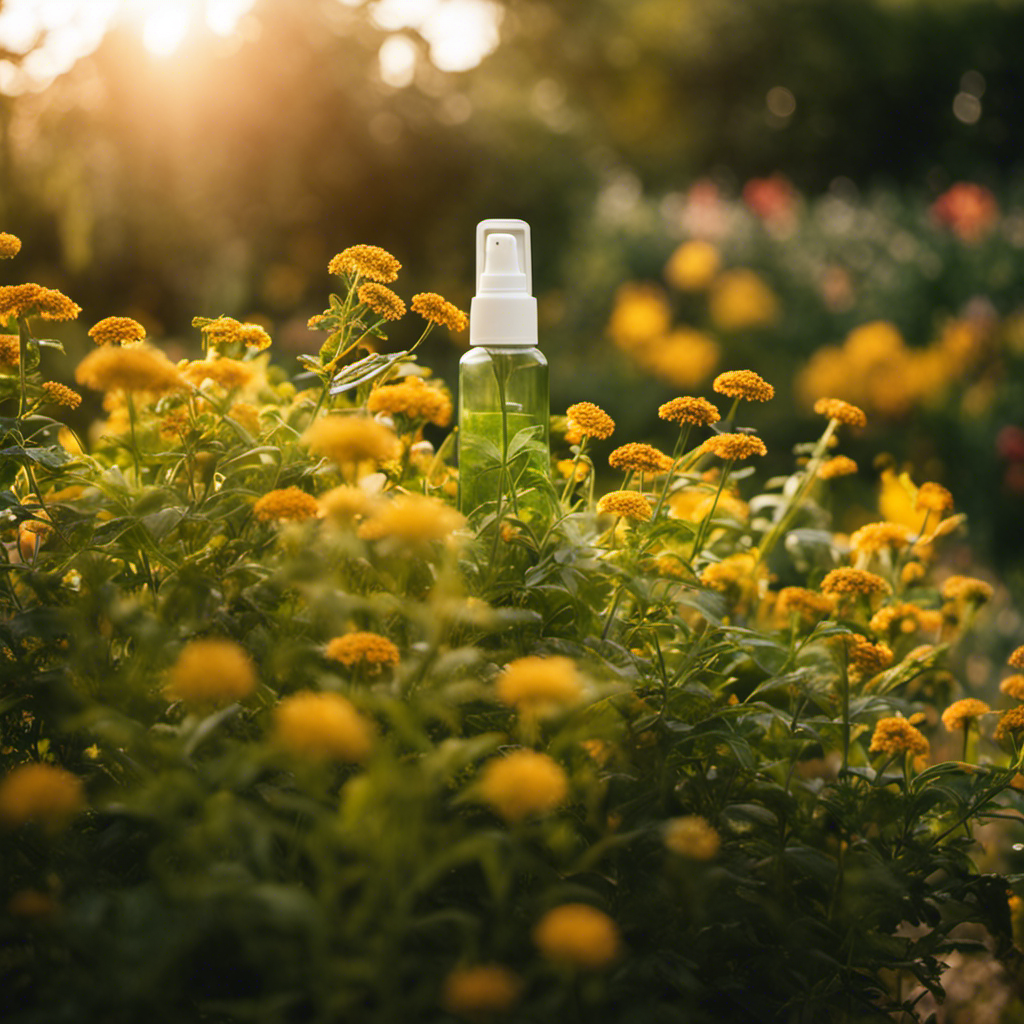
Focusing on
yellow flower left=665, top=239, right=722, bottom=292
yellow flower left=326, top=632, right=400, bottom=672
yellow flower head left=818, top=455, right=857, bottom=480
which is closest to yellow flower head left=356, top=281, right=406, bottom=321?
yellow flower left=326, top=632, right=400, bottom=672

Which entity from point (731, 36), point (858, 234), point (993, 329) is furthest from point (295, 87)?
point (731, 36)

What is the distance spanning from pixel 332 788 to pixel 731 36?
2034 cm

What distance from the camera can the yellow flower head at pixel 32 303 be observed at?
1175 millimetres

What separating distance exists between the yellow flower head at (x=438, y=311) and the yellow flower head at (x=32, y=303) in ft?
1.36

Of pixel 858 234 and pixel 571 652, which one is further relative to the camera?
pixel 858 234

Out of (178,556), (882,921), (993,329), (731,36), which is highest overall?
(731,36)

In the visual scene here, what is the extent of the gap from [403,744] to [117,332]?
1.99 ft

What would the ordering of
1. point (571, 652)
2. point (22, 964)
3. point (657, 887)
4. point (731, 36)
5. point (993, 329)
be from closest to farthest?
point (22, 964) → point (657, 887) → point (571, 652) → point (993, 329) → point (731, 36)

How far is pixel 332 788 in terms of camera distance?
106 centimetres

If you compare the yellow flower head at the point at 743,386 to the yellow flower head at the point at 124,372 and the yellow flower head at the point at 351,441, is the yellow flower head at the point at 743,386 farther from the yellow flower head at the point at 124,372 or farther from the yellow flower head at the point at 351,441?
the yellow flower head at the point at 124,372

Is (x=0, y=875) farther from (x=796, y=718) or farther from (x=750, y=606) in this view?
(x=750, y=606)

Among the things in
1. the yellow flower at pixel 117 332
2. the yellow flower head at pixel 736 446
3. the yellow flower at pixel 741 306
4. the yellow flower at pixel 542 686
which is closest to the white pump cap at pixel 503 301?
the yellow flower head at pixel 736 446

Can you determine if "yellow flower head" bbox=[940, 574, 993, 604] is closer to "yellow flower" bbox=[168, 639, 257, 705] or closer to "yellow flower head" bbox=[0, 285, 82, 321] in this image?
"yellow flower" bbox=[168, 639, 257, 705]

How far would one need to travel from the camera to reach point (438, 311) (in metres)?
1.26
